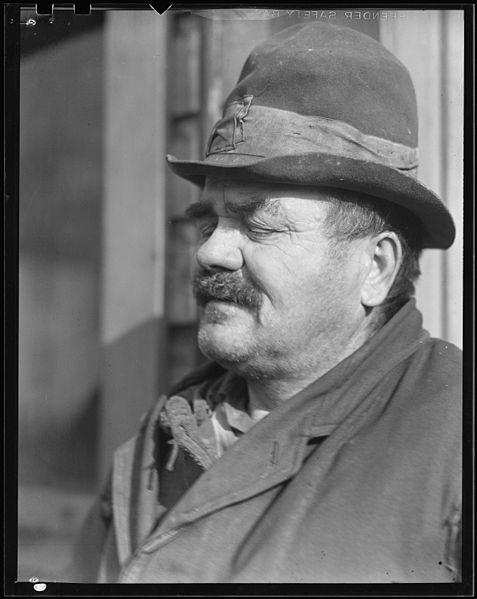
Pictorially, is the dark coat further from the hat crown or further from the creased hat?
the hat crown

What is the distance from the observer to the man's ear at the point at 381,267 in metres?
1.78

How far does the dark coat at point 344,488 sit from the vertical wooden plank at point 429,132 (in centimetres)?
31

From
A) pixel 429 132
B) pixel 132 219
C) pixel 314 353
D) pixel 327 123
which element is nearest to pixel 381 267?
pixel 314 353

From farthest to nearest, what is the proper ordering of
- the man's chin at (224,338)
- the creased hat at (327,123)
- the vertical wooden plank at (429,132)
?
the vertical wooden plank at (429,132), the man's chin at (224,338), the creased hat at (327,123)

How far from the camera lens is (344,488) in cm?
157

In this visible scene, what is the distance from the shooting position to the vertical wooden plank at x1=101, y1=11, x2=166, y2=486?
115 inches

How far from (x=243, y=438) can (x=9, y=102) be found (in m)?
1.00

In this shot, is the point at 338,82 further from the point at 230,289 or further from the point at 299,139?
the point at 230,289

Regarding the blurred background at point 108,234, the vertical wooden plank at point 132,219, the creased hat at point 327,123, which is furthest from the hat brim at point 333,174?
the vertical wooden plank at point 132,219

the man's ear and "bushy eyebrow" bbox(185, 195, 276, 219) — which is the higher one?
"bushy eyebrow" bbox(185, 195, 276, 219)

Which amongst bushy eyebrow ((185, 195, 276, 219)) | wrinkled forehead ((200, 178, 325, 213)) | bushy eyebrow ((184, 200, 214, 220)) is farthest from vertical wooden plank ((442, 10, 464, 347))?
bushy eyebrow ((184, 200, 214, 220))

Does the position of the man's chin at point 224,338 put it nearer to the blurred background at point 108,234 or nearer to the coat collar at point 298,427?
the coat collar at point 298,427

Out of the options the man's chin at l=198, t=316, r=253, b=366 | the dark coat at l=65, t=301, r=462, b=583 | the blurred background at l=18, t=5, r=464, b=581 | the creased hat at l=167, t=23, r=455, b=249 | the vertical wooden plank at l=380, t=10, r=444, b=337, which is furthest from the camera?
the blurred background at l=18, t=5, r=464, b=581

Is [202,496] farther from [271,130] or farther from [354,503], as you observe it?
[271,130]
